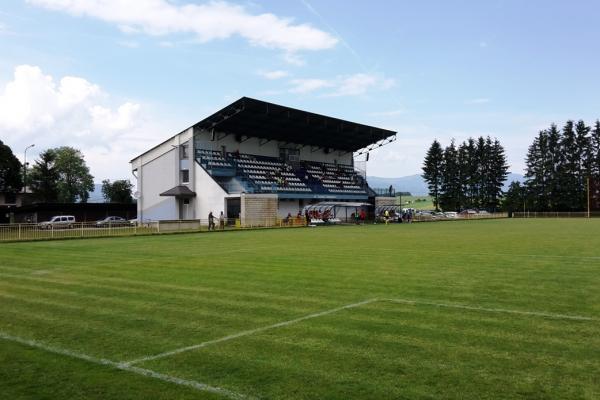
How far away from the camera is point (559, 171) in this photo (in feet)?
326

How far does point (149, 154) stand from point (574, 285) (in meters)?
50.7

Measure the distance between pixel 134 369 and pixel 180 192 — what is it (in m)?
46.8

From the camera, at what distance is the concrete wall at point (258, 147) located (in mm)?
53938

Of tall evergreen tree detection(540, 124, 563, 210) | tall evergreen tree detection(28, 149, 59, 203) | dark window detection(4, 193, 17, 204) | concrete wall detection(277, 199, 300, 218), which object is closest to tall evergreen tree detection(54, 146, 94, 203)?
tall evergreen tree detection(28, 149, 59, 203)

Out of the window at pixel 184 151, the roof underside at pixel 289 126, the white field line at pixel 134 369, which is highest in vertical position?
the roof underside at pixel 289 126

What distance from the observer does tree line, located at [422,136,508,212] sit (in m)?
108

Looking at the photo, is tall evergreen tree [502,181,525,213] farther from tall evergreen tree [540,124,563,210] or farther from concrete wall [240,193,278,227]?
concrete wall [240,193,278,227]

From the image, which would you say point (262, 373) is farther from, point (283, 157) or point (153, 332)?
point (283, 157)

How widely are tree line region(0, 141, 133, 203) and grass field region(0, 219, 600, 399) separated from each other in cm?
5548

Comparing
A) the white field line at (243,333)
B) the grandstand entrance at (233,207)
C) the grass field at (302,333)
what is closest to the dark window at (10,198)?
the grandstand entrance at (233,207)

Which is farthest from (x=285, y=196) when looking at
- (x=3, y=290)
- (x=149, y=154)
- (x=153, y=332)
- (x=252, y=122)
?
(x=153, y=332)

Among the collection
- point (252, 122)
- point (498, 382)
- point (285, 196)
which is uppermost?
point (252, 122)

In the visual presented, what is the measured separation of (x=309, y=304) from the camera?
9.27m

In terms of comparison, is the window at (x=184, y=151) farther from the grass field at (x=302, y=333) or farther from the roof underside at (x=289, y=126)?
the grass field at (x=302, y=333)
